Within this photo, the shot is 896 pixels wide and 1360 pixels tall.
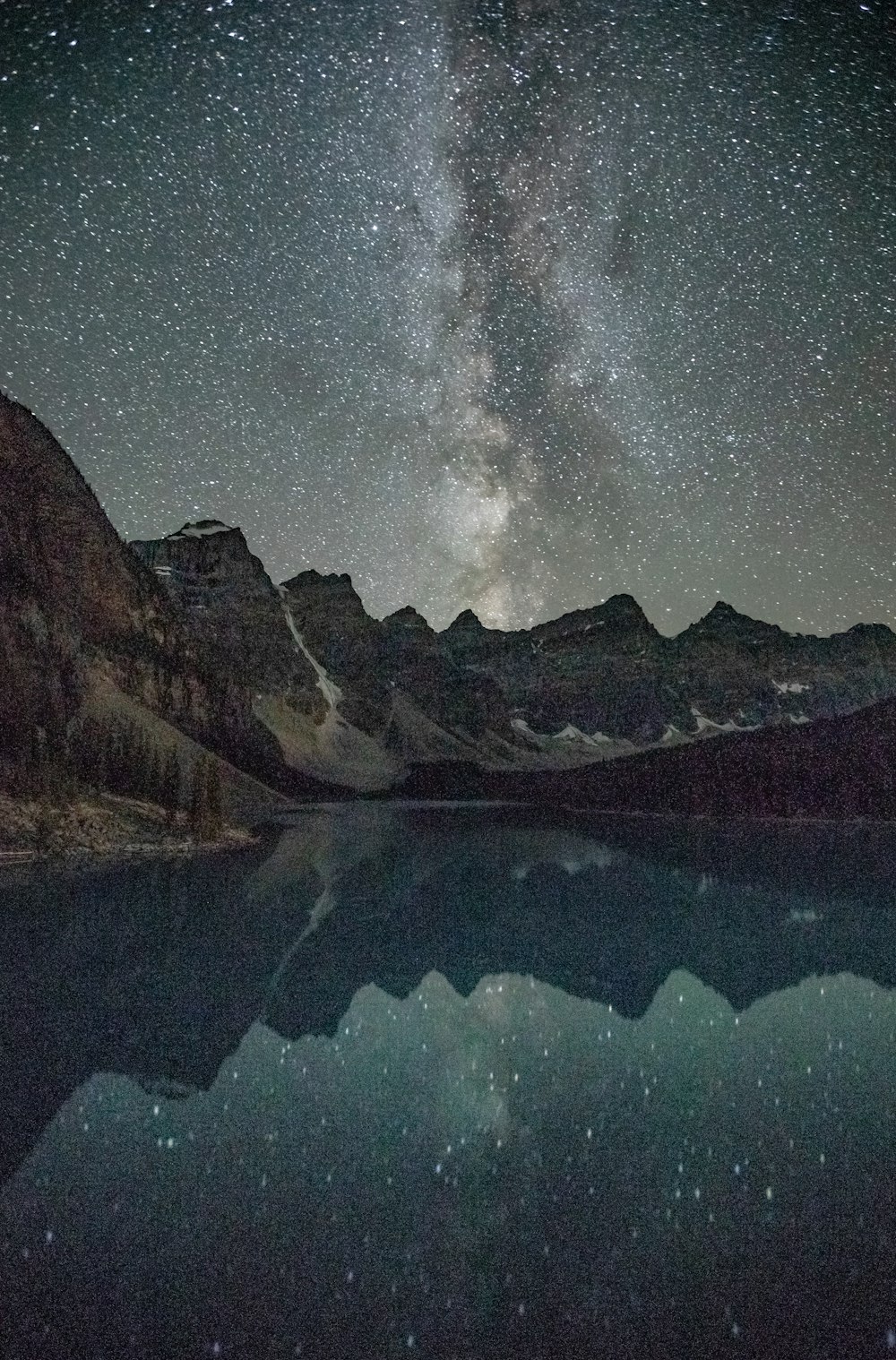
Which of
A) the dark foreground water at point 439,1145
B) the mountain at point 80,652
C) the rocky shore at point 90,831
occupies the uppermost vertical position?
the mountain at point 80,652

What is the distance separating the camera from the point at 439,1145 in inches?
536

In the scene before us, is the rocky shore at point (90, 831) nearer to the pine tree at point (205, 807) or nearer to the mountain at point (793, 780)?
the pine tree at point (205, 807)

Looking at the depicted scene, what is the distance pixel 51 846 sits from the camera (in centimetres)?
6209

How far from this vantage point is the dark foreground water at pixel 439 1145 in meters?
8.80

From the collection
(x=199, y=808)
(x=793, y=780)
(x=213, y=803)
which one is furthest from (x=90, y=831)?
(x=793, y=780)

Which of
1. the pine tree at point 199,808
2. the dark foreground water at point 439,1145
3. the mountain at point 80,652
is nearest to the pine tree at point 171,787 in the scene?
the mountain at point 80,652

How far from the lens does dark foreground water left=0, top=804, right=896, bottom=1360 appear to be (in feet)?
28.9

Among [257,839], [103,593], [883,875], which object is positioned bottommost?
[257,839]

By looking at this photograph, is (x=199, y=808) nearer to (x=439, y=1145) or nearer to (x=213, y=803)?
(x=213, y=803)

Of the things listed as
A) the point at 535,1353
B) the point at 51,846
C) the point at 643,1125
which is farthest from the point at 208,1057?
the point at 51,846

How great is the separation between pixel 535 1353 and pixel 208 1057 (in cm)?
1111

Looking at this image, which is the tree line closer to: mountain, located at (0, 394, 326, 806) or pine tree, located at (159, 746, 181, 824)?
pine tree, located at (159, 746, 181, 824)

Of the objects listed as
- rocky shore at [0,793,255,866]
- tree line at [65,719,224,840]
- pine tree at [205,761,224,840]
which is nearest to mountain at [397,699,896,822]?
tree line at [65,719,224,840]

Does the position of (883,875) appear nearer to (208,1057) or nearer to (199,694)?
(208,1057)
